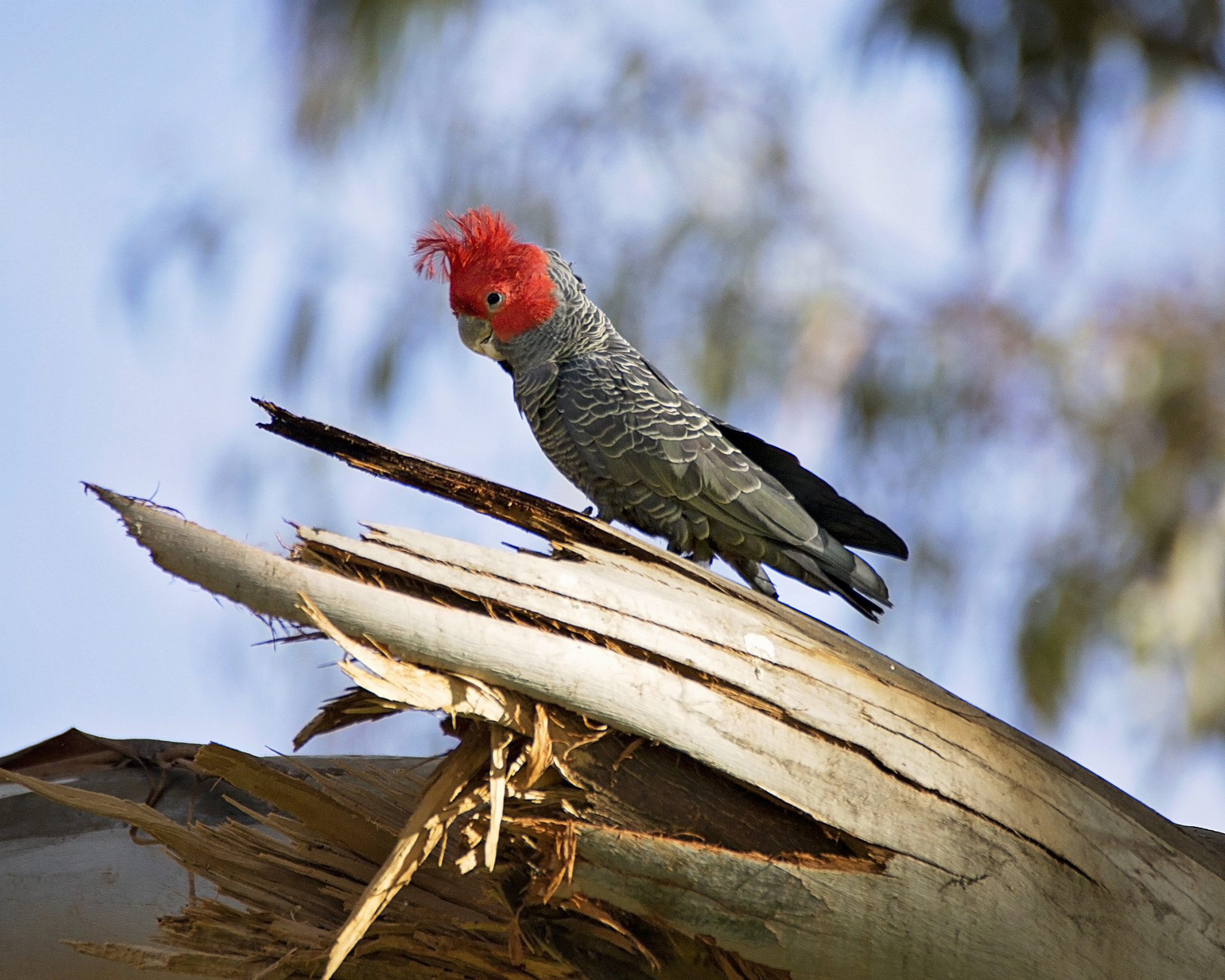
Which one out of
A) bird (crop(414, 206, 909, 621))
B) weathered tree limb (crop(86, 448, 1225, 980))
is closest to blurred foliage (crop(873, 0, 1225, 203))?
bird (crop(414, 206, 909, 621))

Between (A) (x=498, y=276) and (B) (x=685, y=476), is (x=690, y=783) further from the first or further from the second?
(A) (x=498, y=276)

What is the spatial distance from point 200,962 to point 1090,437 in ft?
13.6

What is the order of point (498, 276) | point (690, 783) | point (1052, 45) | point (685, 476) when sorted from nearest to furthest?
point (690, 783), point (685, 476), point (498, 276), point (1052, 45)

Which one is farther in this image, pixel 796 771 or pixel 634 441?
pixel 634 441

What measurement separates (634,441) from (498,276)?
0.65 meters

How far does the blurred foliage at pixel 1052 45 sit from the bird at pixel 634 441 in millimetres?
2231

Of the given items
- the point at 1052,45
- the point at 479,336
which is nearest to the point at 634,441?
the point at 479,336

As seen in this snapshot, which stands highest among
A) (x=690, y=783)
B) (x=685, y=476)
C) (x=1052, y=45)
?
(x=1052, y=45)

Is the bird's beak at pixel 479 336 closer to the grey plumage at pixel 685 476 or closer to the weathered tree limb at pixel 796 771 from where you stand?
the grey plumage at pixel 685 476

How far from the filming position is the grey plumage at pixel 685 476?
8.37 feet

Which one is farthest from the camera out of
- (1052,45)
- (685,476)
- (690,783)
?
(1052,45)

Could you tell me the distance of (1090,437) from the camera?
15.5 feet

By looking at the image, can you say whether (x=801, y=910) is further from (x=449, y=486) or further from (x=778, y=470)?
(x=778, y=470)

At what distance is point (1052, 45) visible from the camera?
170 inches
